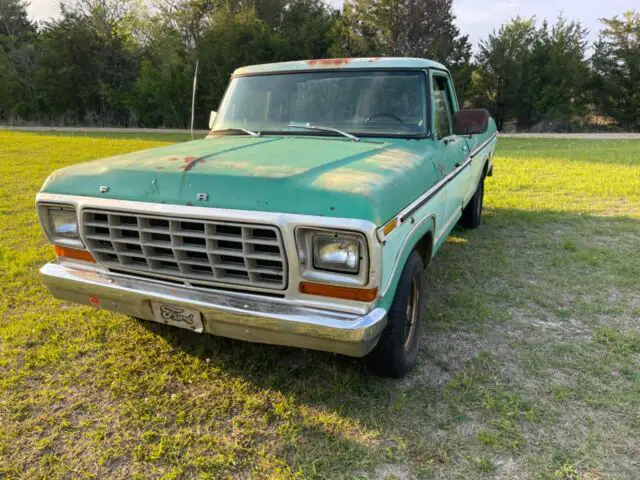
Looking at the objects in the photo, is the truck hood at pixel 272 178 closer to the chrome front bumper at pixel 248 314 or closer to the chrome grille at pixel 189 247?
the chrome grille at pixel 189 247

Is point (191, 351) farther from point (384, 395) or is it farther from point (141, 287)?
point (384, 395)

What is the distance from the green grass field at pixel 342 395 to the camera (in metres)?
2.32

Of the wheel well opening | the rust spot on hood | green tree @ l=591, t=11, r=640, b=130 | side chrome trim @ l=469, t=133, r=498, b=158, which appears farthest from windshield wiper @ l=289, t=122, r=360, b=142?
green tree @ l=591, t=11, r=640, b=130

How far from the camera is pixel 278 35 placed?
92.6ft

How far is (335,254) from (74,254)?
1.65 m

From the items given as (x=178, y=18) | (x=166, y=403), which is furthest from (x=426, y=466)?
(x=178, y=18)

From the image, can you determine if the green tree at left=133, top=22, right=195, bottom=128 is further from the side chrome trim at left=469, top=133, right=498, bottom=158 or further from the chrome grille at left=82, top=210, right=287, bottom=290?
the chrome grille at left=82, top=210, right=287, bottom=290

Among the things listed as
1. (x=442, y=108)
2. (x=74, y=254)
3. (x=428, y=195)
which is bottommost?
(x=74, y=254)

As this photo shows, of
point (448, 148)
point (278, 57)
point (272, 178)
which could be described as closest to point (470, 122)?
point (448, 148)

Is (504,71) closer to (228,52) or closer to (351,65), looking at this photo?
(228,52)

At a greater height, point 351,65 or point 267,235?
point 351,65

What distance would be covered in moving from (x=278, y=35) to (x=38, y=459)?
2900 centimetres

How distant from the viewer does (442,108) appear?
154 inches

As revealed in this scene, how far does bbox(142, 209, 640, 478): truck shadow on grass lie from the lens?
236 cm
